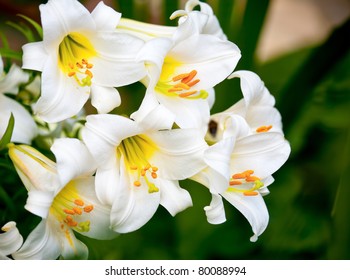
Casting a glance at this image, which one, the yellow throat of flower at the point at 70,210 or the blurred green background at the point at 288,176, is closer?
the yellow throat of flower at the point at 70,210

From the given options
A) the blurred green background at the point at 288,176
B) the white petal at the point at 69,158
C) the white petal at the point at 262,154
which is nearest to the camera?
the white petal at the point at 69,158

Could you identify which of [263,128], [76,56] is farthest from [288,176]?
[76,56]

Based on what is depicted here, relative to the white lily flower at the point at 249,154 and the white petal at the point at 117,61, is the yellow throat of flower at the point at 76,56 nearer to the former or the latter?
the white petal at the point at 117,61

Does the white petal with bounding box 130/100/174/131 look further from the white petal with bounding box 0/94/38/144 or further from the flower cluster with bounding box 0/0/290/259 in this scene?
the white petal with bounding box 0/94/38/144

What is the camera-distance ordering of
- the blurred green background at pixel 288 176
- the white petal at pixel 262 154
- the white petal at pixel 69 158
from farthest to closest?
the blurred green background at pixel 288 176 < the white petal at pixel 262 154 < the white petal at pixel 69 158

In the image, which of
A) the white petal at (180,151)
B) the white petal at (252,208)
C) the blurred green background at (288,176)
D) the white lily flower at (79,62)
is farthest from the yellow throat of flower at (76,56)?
the blurred green background at (288,176)

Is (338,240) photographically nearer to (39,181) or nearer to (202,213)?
(202,213)

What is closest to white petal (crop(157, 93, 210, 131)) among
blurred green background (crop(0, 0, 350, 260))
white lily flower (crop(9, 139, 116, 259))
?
white lily flower (crop(9, 139, 116, 259))
